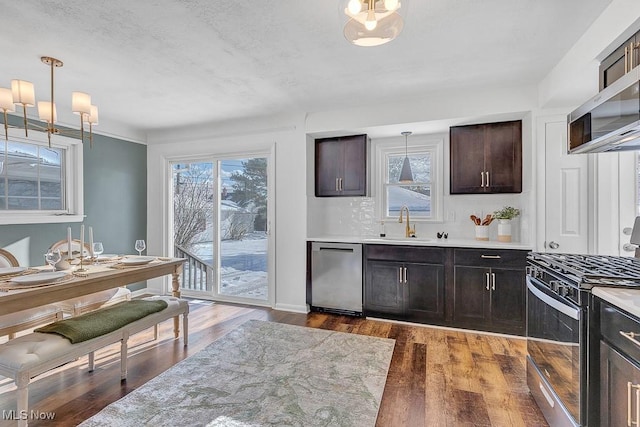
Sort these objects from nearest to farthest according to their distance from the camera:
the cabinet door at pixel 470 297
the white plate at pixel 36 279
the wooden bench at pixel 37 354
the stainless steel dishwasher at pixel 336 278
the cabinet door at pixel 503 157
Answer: the wooden bench at pixel 37 354 < the white plate at pixel 36 279 < the cabinet door at pixel 470 297 < the cabinet door at pixel 503 157 < the stainless steel dishwasher at pixel 336 278

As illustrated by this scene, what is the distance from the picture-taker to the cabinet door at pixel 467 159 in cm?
361

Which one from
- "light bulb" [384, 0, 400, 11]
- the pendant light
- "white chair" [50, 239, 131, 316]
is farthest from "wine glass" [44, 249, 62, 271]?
the pendant light

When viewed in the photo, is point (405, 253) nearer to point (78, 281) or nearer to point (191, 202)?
point (78, 281)

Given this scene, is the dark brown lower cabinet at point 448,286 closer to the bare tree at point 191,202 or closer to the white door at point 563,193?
the white door at point 563,193

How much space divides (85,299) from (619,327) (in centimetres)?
386

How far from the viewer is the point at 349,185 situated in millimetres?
4145

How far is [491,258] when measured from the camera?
3287mm

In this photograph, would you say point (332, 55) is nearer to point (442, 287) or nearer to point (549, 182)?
point (549, 182)

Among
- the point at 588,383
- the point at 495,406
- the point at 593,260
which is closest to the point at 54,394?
the point at 495,406

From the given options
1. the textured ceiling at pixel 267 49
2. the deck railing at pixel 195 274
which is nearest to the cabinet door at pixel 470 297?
the textured ceiling at pixel 267 49

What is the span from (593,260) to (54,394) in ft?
12.1

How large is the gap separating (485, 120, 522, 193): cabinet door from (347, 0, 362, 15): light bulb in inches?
103

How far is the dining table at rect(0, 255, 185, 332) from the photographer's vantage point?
1.84 m

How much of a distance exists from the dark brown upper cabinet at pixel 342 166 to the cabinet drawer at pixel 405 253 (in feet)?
2.48
